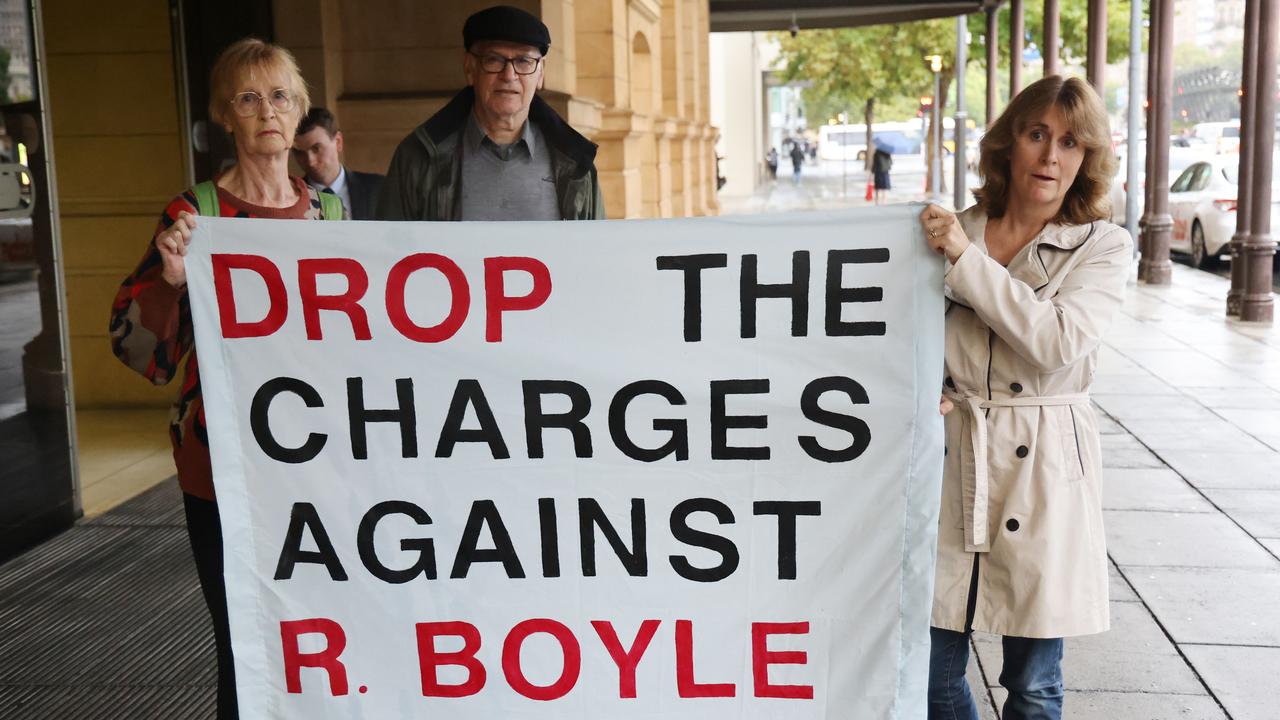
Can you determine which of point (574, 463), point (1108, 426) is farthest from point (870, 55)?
point (574, 463)

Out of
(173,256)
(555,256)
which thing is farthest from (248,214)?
(555,256)

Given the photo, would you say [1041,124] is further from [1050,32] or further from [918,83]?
[918,83]

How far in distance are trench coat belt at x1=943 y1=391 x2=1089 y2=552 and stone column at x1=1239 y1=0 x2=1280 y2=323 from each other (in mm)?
11387

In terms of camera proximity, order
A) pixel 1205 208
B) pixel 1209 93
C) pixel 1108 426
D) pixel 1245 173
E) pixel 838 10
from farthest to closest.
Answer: pixel 1209 93
pixel 838 10
pixel 1205 208
pixel 1245 173
pixel 1108 426

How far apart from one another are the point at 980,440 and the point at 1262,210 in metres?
11.7

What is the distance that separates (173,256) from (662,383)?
1.16 m

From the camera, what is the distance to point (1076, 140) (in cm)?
316

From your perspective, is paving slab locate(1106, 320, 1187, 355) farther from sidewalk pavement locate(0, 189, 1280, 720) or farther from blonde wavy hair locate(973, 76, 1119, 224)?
blonde wavy hair locate(973, 76, 1119, 224)

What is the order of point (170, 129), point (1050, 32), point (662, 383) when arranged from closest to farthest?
point (662, 383)
point (170, 129)
point (1050, 32)

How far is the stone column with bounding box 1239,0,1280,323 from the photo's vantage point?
1342cm

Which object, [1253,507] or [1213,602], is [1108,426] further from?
[1213,602]

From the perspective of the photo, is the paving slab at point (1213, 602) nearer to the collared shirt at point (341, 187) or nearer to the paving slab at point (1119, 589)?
the paving slab at point (1119, 589)

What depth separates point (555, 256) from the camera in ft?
10.6

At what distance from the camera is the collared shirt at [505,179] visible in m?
4.08
